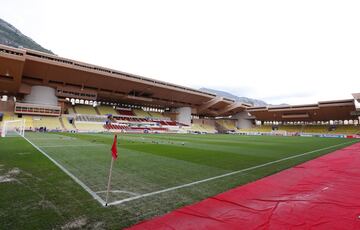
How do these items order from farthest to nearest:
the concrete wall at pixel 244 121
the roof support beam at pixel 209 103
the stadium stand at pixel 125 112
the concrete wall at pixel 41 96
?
the concrete wall at pixel 244 121 → the roof support beam at pixel 209 103 → the stadium stand at pixel 125 112 → the concrete wall at pixel 41 96

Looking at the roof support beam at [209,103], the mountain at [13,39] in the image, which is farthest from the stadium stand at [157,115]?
the mountain at [13,39]

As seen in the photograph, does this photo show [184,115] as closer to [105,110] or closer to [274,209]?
[105,110]

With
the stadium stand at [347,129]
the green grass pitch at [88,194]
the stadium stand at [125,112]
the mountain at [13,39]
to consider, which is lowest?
the green grass pitch at [88,194]

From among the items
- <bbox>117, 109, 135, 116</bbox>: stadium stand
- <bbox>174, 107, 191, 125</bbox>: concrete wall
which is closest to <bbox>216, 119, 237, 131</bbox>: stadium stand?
<bbox>174, 107, 191, 125</bbox>: concrete wall

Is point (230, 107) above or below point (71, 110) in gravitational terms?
above

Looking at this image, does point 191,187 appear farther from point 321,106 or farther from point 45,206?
point 321,106

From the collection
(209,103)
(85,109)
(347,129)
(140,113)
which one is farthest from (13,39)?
(347,129)

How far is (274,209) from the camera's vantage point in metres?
4.10

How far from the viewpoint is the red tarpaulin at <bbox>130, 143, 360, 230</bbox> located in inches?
134

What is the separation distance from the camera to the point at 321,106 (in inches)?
2087

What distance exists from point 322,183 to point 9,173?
966 centimetres

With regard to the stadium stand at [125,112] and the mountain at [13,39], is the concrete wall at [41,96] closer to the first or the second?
the stadium stand at [125,112]

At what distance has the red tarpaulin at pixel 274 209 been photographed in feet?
11.1

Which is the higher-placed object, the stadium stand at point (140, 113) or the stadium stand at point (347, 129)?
the stadium stand at point (140, 113)
